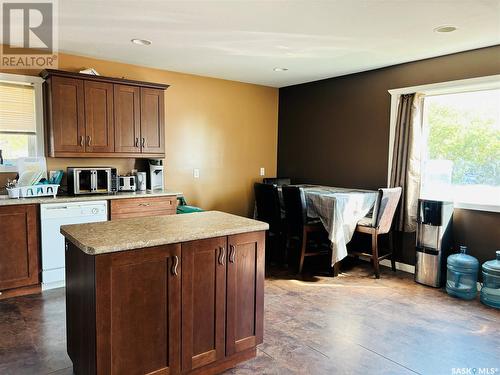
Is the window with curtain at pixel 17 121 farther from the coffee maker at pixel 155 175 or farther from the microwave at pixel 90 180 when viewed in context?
the coffee maker at pixel 155 175

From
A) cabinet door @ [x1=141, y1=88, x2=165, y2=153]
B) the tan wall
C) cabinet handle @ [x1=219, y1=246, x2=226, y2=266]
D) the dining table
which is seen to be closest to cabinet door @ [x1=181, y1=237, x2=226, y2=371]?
cabinet handle @ [x1=219, y1=246, x2=226, y2=266]

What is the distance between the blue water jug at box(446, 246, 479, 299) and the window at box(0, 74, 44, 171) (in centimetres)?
451

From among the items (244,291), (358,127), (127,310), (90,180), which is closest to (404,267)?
(358,127)

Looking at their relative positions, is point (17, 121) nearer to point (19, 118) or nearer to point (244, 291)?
point (19, 118)

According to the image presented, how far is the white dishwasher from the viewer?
11.8 feet

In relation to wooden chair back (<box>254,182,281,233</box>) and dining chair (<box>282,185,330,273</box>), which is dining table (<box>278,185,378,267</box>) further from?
wooden chair back (<box>254,182,281,233</box>)

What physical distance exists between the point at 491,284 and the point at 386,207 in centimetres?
120

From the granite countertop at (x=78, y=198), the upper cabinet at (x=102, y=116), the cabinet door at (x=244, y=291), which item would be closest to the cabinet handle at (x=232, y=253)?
the cabinet door at (x=244, y=291)

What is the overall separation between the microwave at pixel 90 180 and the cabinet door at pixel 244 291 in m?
2.46

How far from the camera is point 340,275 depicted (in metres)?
4.35

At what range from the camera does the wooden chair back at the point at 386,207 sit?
400cm

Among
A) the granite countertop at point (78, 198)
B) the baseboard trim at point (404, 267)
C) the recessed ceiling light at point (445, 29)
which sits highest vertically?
the recessed ceiling light at point (445, 29)

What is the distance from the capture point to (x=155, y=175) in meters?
4.64

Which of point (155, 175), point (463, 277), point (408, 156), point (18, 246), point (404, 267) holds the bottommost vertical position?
point (404, 267)
